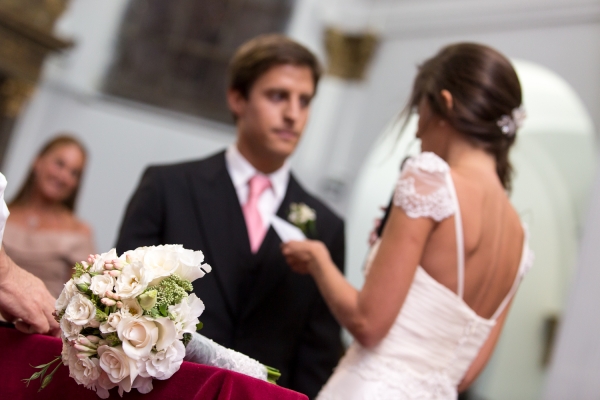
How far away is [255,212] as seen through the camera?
9.55 feet

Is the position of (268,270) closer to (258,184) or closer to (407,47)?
(258,184)

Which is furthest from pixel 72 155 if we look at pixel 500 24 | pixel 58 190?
pixel 500 24

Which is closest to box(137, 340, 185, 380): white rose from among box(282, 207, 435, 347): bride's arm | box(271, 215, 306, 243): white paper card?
box(282, 207, 435, 347): bride's arm

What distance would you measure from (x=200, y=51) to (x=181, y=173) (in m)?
5.87

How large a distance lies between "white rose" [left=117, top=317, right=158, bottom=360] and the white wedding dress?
104 centimetres

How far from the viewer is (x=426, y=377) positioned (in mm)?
2359

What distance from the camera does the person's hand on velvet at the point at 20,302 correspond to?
168 cm

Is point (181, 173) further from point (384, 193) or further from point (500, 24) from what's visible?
point (384, 193)

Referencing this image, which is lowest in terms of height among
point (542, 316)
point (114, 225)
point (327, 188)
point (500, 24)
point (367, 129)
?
point (114, 225)

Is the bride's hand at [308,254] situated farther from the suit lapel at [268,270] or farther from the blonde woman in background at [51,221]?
the blonde woman in background at [51,221]

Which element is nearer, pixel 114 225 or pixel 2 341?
pixel 2 341

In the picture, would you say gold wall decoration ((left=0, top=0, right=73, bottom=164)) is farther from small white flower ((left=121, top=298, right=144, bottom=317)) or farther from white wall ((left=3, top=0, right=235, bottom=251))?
small white flower ((left=121, top=298, right=144, bottom=317))

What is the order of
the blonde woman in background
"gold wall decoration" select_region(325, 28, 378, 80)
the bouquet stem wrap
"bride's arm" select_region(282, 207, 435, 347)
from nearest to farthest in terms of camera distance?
the bouquet stem wrap → "bride's arm" select_region(282, 207, 435, 347) → the blonde woman in background → "gold wall decoration" select_region(325, 28, 378, 80)

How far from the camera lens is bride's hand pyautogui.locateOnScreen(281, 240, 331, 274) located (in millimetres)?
2455
